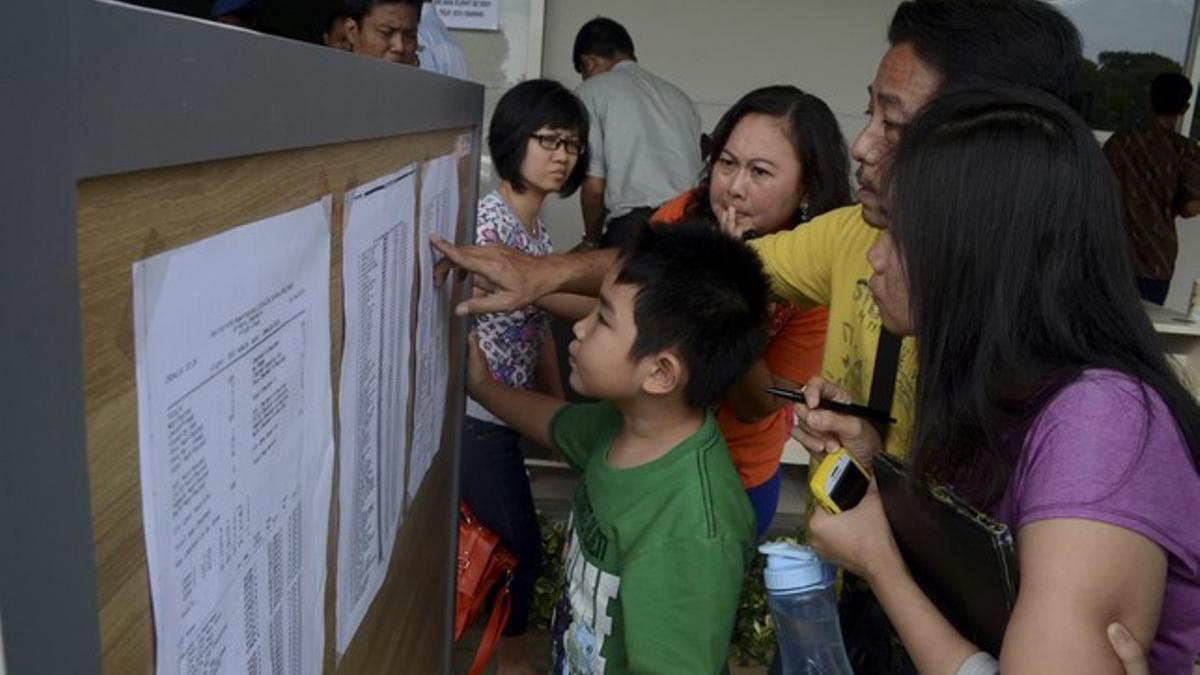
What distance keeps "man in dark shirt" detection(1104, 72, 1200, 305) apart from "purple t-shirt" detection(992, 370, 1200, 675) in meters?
4.12

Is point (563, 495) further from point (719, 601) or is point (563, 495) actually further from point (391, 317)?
point (391, 317)

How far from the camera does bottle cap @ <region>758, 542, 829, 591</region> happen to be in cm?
125

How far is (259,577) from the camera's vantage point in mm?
701

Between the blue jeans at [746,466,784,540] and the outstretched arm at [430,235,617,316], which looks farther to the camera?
the blue jeans at [746,466,784,540]

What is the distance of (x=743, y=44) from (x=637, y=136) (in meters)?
1.06

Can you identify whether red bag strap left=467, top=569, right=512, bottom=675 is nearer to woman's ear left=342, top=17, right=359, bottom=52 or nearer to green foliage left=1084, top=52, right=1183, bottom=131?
woman's ear left=342, top=17, right=359, bottom=52

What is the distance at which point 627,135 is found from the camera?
13.4 feet

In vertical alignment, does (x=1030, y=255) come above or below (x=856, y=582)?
above

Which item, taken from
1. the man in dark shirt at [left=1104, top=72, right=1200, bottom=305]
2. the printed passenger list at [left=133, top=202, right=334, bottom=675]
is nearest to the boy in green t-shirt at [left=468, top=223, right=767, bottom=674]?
the printed passenger list at [left=133, top=202, right=334, bottom=675]

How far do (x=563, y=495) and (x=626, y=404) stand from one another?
225 cm

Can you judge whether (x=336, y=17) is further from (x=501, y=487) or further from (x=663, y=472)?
(x=663, y=472)

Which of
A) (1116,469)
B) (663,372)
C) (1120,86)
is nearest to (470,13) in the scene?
(1120,86)

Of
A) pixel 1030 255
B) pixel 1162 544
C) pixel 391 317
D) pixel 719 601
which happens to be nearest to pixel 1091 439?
pixel 1162 544

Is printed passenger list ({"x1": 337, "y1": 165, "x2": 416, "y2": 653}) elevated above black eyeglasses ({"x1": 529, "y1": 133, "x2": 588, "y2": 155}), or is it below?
below
